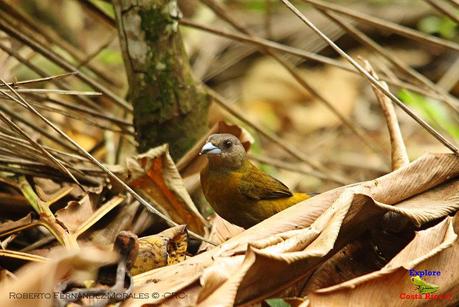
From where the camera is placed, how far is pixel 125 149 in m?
5.02

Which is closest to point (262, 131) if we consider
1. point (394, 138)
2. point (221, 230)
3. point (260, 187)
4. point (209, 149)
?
point (260, 187)

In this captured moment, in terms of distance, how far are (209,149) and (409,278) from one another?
1.56 m

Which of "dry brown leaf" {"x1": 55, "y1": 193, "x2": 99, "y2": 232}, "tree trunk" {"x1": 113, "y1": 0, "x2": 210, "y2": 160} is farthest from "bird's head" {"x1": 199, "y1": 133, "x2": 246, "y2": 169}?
"dry brown leaf" {"x1": 55, "y1": 193, "x2": 99, "y2": 232}

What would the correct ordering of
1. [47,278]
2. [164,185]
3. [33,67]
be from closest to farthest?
[47,278]
[164,185]
[33,67]

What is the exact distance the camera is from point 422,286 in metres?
2.67

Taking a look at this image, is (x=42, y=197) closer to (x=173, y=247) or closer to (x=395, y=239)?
(x=173, y=247)

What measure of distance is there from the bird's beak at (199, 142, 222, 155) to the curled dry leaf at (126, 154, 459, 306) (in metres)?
1.05

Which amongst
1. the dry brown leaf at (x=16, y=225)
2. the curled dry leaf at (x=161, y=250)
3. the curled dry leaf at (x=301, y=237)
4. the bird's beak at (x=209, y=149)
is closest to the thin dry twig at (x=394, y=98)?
the curled dry leaf at (x=301, y=237)

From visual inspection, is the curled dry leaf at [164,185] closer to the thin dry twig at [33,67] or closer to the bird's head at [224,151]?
the bird's head at [224,151]

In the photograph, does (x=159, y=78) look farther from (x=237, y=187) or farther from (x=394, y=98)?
(x=394, y=98)

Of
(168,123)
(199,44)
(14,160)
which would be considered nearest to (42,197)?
(14,160)

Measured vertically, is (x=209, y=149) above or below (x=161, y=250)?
above

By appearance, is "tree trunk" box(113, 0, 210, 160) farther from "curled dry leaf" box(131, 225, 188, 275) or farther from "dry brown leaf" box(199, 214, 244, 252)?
"curled dry leaf" box(131, 225, 188, 275)

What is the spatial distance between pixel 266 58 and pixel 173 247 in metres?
5.72
